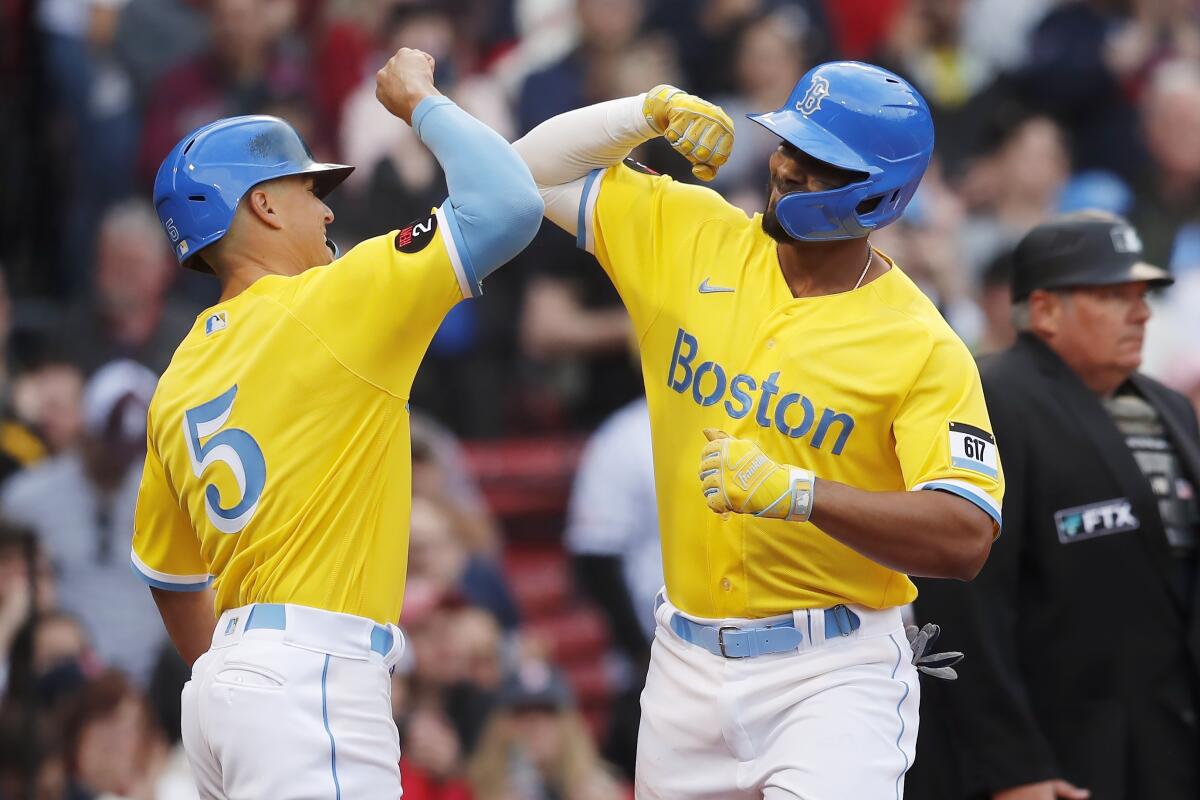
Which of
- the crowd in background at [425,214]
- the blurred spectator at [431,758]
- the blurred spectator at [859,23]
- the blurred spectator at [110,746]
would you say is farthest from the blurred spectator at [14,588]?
the blurred spectator at [859,23]

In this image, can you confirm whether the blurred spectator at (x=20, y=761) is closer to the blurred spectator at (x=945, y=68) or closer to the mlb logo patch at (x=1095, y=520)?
the mlb logo patch at (x=1095, y=520)

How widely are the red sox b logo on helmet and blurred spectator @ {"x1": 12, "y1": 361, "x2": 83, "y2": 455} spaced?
5142 mm

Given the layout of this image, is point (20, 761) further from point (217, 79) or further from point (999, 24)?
point (999, 24)

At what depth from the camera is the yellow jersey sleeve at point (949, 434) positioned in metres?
4.27

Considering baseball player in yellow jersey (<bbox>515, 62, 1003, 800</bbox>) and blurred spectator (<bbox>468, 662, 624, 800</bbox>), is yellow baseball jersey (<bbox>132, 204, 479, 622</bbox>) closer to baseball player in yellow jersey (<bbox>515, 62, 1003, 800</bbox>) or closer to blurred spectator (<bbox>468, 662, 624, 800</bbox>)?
baseball player in yellow jersey (<bbox>515, 62, 1003, 800</bbox>)

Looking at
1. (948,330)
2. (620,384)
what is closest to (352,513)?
(948,330)

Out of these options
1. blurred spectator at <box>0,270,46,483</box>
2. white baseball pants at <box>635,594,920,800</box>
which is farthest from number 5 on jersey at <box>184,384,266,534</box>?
blurred spectator at <box>0,270,46,483</box>

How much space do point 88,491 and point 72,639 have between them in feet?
2.96

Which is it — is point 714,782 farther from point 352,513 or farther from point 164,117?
point 164,117

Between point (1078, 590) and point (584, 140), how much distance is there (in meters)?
2.20

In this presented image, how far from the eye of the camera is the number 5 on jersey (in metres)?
4.29

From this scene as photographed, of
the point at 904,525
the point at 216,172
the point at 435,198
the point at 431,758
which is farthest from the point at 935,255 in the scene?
the point at 216,172

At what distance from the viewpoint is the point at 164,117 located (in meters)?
10.3

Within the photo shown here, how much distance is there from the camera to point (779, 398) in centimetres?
446
